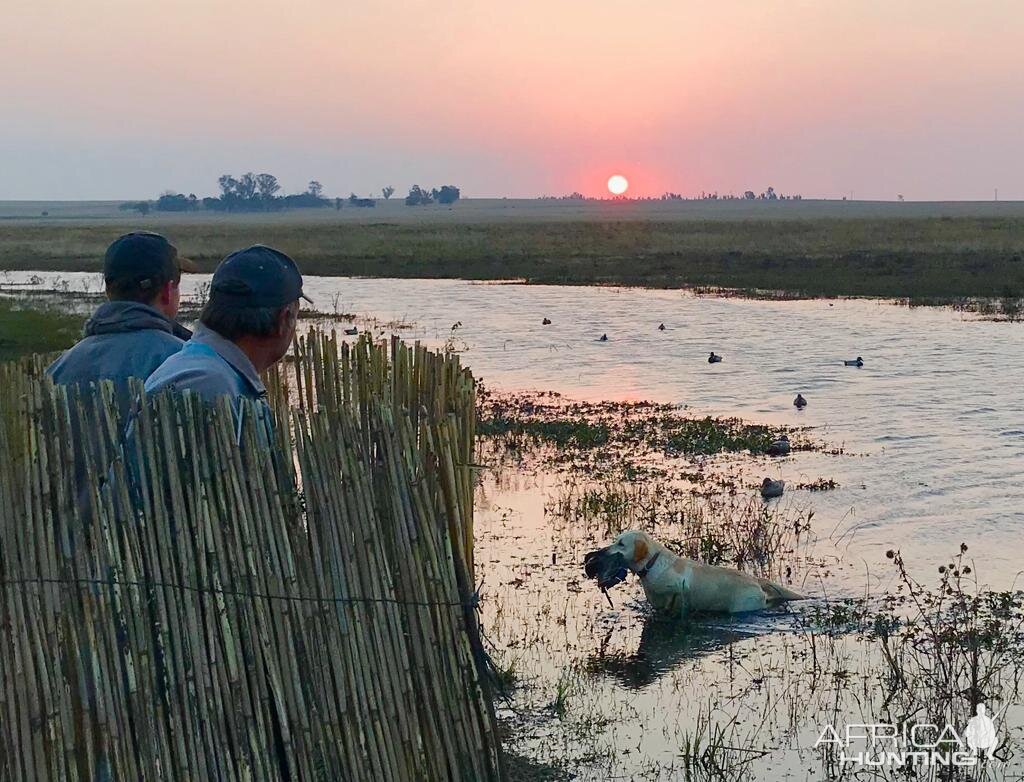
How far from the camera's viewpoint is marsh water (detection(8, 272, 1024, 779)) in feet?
19.4

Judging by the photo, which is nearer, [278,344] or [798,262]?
[278,344]

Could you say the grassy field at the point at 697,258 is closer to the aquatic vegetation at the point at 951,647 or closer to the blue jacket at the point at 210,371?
the aquatic vegetation at the point at 951,647

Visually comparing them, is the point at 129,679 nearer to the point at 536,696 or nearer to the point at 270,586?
the point at 270,586

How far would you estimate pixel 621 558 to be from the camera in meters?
7.14

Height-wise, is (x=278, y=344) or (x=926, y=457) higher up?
(x=278, y=344)

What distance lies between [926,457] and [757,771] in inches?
278

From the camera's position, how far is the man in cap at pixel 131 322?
426 centimetres

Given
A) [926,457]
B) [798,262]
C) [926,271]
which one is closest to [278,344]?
[926,457]

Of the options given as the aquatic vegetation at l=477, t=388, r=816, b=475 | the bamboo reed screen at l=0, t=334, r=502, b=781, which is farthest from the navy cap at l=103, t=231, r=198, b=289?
the aquatic vegetation at l=477, t=388, r=816, b=475

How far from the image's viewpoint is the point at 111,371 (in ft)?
14.0

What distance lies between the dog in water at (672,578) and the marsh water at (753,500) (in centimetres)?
15

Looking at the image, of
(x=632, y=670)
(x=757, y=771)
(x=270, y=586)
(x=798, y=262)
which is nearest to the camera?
(x=270, y=586)

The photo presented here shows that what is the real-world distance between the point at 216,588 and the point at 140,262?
1.46 m

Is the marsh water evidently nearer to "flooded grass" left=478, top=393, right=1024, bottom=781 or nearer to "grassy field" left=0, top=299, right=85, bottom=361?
"flooded grass" left=478, top=393, right=1024, bottom=781
